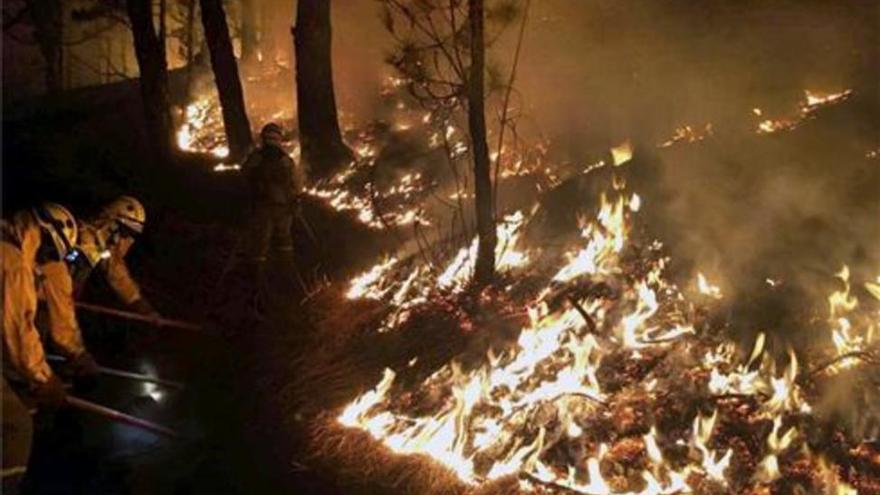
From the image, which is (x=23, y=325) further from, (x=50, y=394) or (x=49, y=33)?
(x=49, y=33)

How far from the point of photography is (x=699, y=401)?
6750 millimetres

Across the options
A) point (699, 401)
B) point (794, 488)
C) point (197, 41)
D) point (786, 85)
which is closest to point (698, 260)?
point (699, 401)

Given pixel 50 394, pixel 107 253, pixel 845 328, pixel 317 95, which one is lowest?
pixel 845 328

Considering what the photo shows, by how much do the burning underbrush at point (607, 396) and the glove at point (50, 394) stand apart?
2.11 metres

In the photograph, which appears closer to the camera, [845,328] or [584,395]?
[584,395]

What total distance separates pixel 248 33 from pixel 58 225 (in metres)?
21.5

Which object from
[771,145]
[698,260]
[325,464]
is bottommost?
[325,464]

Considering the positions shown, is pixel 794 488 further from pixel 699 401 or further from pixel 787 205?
pixel 787 205

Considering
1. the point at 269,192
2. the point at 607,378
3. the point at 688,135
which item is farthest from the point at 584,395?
the point at 688,135

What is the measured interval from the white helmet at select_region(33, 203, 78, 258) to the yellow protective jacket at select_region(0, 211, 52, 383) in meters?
0.13

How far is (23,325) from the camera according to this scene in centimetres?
535

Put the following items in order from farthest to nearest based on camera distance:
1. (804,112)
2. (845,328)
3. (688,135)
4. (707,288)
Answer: (688,135), (804,112), (707,288), (845,328)

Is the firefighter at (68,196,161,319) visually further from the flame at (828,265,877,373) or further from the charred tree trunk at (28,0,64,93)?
the charred tree trunk at (28,0,64,93)

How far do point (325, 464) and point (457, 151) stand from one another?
8.54 meters
